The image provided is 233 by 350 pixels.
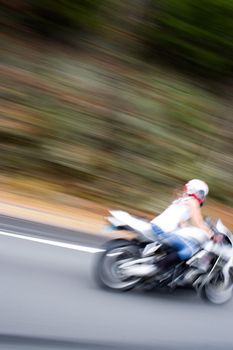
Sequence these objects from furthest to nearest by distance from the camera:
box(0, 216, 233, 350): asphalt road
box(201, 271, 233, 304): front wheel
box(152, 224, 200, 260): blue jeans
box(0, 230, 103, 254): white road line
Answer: box(0, 230, 103, 254): white road line
box(201, 271, 233, 304): front wheel
box(152, 224, 200, 260): blue jeans
box(0, 216, 233, 350): asphalt road

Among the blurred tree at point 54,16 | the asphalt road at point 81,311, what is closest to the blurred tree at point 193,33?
the blurred tree at point 54,16

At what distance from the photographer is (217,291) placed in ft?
22.2

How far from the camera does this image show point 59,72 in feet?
39.2

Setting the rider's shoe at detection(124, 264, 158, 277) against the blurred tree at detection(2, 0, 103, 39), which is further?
the blurred tree at detection(2, 0, 103, 39)

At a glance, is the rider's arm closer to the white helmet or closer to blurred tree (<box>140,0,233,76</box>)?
the white helmet

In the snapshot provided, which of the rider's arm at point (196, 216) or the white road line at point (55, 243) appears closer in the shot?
the rider's arm at point (196, 216)

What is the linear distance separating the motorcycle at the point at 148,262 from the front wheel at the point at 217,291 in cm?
12

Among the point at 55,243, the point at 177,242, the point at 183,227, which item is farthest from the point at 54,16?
the point at 177,242

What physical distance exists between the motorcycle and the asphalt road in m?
0.18

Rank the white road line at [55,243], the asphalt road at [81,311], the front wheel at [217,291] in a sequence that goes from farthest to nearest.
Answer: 1. the white road line at [55,243]
2. the front wheel at [217,291]
3. the asphalt road at [81,311]

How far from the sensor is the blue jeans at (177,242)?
20.8 ft

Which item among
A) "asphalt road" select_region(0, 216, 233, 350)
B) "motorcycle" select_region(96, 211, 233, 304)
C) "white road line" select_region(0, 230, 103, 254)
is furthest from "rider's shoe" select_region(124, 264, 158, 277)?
"white road line" select_region(0, 230, 103, 254)

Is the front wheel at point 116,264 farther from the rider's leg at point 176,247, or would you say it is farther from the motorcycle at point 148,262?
the rider's leg at point 176,247

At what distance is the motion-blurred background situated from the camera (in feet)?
34.8
